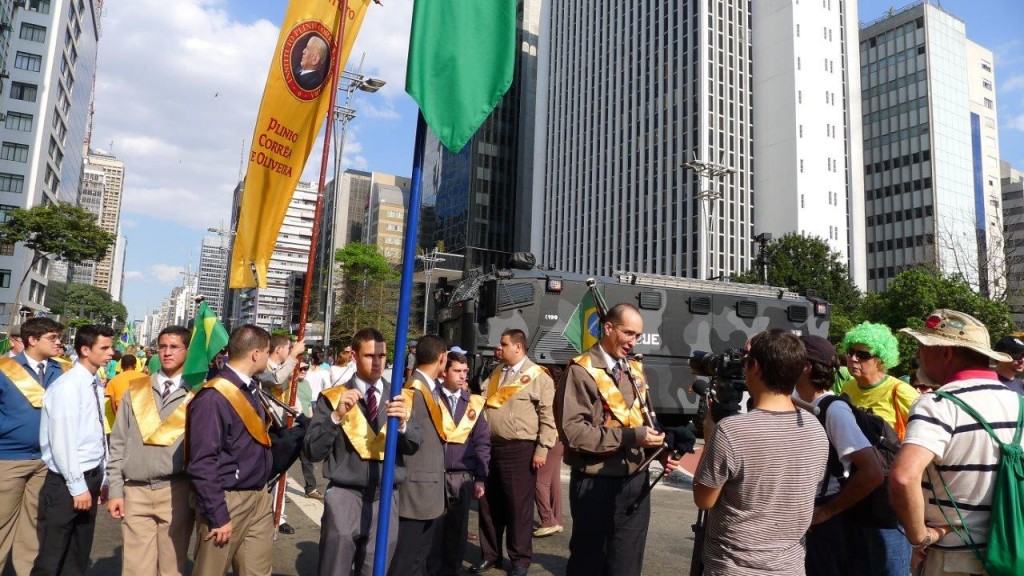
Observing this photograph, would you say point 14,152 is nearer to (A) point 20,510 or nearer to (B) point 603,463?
(A) point 20,510

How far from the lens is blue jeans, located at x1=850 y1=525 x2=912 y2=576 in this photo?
143 inches

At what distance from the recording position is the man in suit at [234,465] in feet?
12.3

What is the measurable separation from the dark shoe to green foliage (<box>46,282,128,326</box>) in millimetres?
69833

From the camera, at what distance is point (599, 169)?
231 feet

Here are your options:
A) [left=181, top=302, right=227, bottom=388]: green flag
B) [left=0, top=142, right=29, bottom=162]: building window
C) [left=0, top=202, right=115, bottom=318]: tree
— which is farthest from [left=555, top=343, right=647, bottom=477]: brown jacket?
[left=0, top=142, right=29, bottom=162]: building window

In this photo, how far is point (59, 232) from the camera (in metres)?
38.8

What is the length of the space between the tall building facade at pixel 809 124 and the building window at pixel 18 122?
5946cm

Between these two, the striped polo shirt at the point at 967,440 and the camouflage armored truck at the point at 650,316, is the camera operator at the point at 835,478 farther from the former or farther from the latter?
the camouflage armored truck at the point at 650,316

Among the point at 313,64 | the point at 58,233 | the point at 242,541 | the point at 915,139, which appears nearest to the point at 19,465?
the point at 242,541

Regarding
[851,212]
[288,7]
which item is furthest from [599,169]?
[288,7]

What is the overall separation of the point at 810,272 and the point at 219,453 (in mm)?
39666

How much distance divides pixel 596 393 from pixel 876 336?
1.90m

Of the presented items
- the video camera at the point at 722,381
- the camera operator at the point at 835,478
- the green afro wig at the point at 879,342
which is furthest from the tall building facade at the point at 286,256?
the camera operator at the point at 835,478

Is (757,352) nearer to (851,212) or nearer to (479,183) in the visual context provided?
(851,212)
